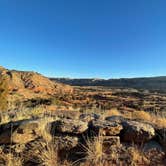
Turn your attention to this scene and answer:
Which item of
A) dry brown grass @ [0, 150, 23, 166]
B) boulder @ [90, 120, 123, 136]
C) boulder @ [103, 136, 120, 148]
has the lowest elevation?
dry brown grass @ [0, 150, 23, 166]

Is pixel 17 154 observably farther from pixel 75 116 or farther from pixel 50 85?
pixel 50 85

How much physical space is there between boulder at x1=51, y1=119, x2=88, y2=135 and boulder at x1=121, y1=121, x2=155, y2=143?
898mm

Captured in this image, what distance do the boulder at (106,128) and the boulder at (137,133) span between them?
167 millimetres

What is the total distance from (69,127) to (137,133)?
1483mm

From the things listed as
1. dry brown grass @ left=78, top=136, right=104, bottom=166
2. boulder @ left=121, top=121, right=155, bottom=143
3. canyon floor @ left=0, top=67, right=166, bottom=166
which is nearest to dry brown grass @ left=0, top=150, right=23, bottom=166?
canyon floor @ left=0, top=67, right=166, bottom=166

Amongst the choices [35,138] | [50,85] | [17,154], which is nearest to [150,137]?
[35,138]

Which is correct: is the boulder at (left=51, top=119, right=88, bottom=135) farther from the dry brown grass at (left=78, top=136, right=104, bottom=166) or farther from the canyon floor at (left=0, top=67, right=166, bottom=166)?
the dry brown grass at (left=78, top=136, right=104, bottom=166)

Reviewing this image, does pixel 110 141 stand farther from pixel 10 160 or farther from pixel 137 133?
pixel 10 160

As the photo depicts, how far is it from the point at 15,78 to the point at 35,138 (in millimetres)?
57241

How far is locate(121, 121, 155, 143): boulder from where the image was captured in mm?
5809

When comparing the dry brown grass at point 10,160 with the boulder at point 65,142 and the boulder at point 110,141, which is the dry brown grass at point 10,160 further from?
the boulder at point 110,141

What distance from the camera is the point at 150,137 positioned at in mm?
5844

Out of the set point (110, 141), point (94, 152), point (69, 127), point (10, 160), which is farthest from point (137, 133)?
point (10, 160)

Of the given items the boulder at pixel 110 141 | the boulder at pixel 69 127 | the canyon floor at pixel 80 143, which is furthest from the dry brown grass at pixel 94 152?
the boulder at pixel 69 127
